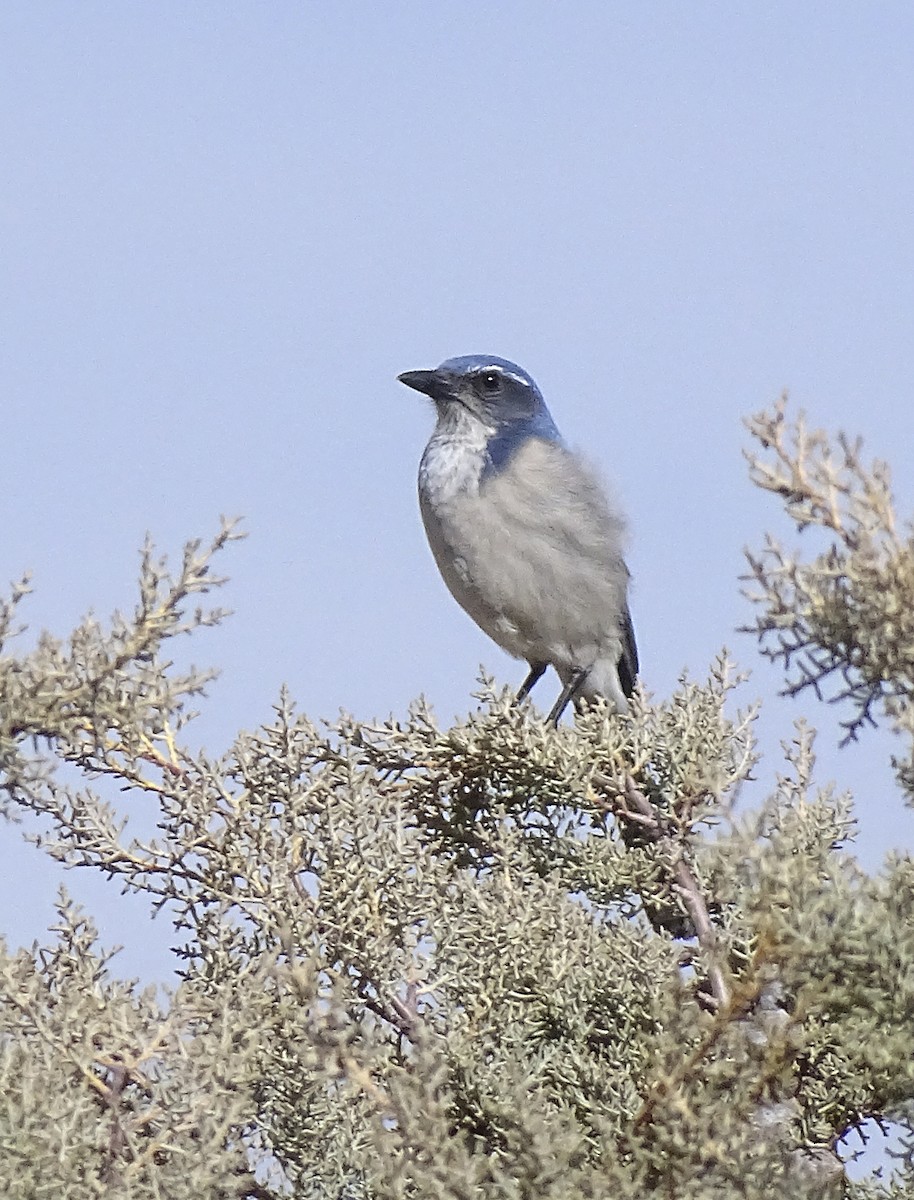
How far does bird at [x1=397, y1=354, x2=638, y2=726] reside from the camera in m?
Answer: 4.88

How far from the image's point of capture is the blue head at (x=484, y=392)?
5277 mm

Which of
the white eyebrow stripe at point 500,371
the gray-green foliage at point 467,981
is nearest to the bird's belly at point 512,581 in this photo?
the white eyebrow stripe at point 500,371

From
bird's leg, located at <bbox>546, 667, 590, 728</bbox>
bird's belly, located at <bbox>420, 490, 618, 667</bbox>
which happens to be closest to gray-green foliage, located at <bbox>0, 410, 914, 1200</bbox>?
bird's belly, located at <bbox>420, 490, 618, 667</bbox>

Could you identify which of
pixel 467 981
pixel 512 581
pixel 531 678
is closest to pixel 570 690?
pixel 531 678

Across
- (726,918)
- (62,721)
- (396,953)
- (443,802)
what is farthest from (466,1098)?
(443,802)

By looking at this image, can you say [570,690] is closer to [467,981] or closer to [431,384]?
[431,384]

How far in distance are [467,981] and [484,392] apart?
3580 mm

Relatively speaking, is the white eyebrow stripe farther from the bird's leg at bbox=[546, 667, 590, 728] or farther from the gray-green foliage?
the gray-green foliage

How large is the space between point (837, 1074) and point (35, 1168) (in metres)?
1.07

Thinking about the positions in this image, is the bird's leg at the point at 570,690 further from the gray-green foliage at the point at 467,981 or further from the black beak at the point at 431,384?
the gray-green foliage at the point at 467,981

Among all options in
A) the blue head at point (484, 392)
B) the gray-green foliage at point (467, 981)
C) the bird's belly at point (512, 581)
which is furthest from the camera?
the blue head at point (484, 392)

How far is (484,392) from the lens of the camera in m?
5.32

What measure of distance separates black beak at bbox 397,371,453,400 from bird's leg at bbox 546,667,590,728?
40.6 inches

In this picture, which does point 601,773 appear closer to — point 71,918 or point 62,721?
point 71,918
